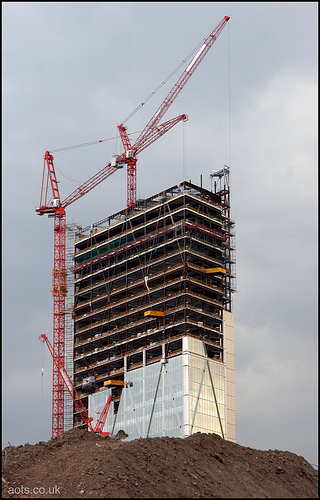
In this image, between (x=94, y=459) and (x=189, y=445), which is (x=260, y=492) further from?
(x=94, y=459)

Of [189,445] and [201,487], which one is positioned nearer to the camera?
[201,487]

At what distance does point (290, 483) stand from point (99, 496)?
132 ft

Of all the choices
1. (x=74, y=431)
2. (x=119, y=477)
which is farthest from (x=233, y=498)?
(x=74, y=431)

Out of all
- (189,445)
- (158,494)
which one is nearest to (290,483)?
(189,445)

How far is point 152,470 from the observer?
129 metres

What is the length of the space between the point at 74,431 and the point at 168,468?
36.1 m

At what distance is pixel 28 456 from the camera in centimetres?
13712

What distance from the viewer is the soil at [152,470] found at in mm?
122250

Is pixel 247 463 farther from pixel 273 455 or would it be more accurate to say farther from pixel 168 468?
pixel 168 468

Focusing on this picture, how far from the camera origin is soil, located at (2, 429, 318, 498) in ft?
401

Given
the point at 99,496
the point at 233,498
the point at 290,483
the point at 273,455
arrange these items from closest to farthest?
the point at 99,496, the point at 233,498, the point at 290,483, the point at 273,455

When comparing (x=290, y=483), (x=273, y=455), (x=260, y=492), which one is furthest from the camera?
(x=273, y=455)

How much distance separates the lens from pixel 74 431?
537 feet

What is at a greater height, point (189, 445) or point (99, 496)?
point (189, 445)
